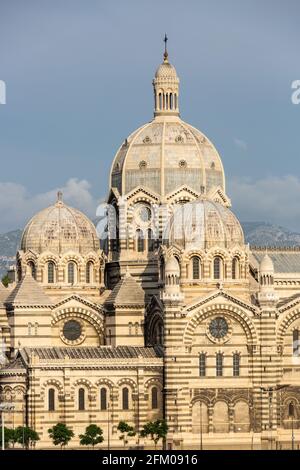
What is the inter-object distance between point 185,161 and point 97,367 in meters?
16.6

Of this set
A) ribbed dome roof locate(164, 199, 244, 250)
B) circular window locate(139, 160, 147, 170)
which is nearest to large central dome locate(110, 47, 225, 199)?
circular window locate(139, 160, 147, 170)

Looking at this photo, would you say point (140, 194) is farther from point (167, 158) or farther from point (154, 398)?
point (154, 398)

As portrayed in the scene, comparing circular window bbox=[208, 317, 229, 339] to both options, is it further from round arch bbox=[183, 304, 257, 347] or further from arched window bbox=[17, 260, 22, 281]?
arched window bbox=[17, 260, 22, 281]

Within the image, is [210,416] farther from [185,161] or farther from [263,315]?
[185,161]

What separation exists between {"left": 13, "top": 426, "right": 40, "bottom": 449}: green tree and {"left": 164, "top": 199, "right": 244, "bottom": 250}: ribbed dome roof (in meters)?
14.8

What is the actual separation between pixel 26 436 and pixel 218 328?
46.4 ft

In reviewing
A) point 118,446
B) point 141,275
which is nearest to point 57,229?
point 141,275

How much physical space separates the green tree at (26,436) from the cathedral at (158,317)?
5.90ft

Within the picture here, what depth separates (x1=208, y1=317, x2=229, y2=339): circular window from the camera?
154m

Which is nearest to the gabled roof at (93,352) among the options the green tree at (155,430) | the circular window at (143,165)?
the green tree at (155,430)

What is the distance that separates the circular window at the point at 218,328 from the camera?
154 m

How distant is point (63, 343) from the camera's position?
158 m

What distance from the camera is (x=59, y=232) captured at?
159 metres

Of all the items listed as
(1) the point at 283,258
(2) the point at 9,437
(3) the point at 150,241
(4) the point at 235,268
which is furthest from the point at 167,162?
(2) the point at 9,437
